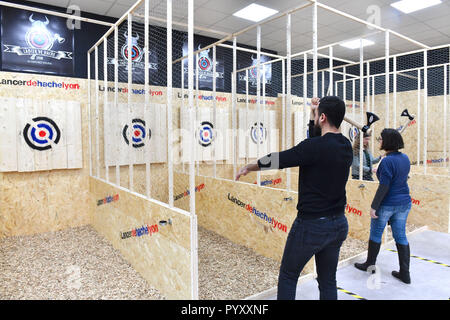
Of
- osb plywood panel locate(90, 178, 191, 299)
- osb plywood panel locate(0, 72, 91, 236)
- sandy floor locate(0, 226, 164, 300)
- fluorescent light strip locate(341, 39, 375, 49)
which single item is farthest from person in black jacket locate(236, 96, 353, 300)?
fluorescent light strip locate(341, 39, 375, 49)

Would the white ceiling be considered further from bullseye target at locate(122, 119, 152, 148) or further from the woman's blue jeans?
the woman's blue jeans

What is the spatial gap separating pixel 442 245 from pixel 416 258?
0.69m

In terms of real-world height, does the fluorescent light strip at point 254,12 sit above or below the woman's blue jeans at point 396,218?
above

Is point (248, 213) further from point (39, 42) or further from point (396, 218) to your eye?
point (39, 42)

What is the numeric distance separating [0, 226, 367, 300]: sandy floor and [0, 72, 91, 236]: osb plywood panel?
0.30 metres

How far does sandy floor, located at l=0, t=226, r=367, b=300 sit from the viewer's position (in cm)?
266

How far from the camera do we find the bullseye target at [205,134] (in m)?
5.61

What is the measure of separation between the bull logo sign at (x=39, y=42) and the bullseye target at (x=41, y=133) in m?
0.99

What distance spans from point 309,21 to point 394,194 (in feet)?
13.4

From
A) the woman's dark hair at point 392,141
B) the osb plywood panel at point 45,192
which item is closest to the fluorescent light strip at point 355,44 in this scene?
the woman's dark hair at point 392,141

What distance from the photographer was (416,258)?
3.40 metres

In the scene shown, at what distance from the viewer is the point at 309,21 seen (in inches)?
224

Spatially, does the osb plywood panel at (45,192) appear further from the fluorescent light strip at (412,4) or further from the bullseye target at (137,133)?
the fluorescent light strip at (412,4)
